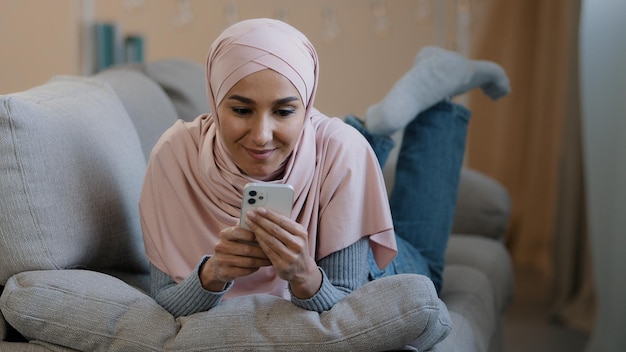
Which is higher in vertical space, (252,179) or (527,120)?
(252,179)

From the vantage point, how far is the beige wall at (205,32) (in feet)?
8.83

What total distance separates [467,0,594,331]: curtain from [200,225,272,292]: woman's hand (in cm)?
235

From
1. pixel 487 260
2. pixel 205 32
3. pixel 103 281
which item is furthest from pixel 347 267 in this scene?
Answer: pixel 205 32

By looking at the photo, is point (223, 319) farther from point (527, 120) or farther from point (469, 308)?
point (527, 120)

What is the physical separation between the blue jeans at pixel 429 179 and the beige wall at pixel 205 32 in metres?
0.42

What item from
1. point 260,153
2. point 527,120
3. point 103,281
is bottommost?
point 527,120

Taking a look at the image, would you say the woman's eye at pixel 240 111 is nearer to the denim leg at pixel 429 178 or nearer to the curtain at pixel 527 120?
the denim leg at pixel 429 178

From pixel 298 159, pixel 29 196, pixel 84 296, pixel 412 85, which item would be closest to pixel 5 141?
pixel 29 196

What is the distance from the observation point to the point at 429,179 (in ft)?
6.46

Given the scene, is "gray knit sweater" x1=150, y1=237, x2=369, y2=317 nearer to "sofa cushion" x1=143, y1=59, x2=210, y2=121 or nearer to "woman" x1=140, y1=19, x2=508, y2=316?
"woman" x1=140, y1=19, x2=508, y2=316

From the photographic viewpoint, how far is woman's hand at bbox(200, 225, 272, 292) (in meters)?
1.19

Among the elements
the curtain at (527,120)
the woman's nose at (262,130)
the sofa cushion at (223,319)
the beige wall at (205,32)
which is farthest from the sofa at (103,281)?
the curtain at (527,120)

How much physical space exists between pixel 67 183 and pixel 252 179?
319 mm

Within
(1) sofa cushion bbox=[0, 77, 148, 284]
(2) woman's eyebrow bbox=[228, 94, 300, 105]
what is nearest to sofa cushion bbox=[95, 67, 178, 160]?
(1) sofa cushion bbox=[0, 77, 148, 284]
